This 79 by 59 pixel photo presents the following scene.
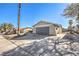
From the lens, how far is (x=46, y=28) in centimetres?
215

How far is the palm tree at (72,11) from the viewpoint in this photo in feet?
6.81

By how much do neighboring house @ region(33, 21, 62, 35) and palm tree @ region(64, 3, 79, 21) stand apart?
20 cm

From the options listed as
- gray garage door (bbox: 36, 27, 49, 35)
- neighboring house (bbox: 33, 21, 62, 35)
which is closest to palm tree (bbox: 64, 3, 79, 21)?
neighboring house (bbox: 33, 21, 62, 35)


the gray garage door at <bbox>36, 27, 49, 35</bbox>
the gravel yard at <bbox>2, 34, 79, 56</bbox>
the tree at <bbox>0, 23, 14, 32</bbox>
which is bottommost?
the gravel yard at <bbox>2, 34, 79, 56</bbox>

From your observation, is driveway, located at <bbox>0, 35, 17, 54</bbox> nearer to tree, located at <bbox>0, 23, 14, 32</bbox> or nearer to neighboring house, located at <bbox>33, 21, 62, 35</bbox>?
tree, located at <bbox>0, 23, 14, 32</bbox>

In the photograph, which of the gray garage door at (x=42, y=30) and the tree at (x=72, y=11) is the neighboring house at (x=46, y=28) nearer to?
the gray garage door at (x=42, y=30)

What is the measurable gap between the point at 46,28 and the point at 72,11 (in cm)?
44

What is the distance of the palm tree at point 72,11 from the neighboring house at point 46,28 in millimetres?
204

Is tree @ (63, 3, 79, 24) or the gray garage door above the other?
tree @ (63, 3, 79, 24)

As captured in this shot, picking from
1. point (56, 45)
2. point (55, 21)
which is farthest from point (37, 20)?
point (56, 45)

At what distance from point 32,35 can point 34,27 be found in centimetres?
12

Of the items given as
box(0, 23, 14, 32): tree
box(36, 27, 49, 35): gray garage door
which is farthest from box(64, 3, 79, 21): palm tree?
box(0, 23, 14, 32): tree

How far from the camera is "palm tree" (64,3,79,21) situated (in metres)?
2.07

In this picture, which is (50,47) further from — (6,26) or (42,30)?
(6,26)
